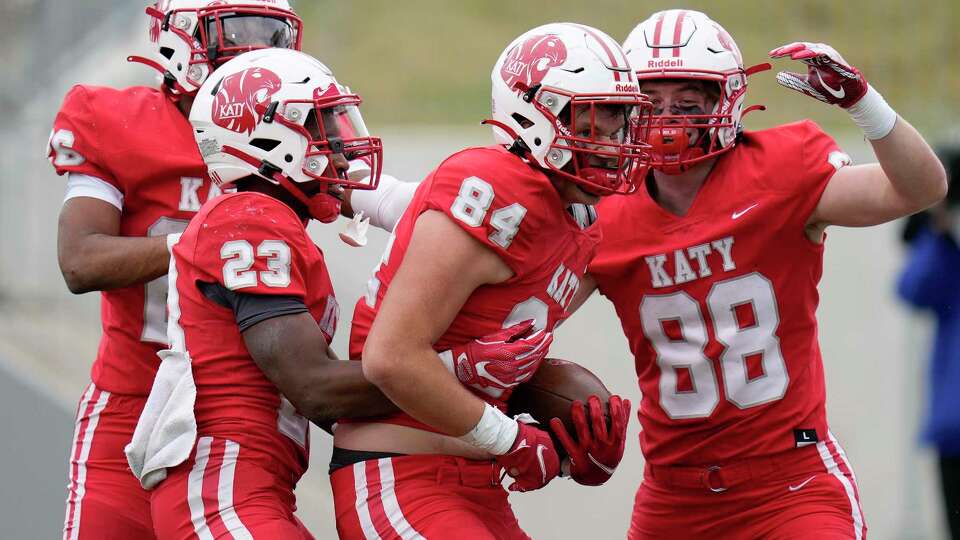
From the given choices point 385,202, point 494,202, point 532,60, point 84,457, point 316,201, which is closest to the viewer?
point 494,202

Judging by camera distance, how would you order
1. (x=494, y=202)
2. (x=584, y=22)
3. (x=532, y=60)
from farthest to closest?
(x=584, y=22) < (x=532, y=60) < (x=494, y=202)

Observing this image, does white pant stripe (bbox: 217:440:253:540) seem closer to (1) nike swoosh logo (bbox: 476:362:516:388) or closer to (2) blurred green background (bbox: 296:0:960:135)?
(1) nike swoosh logo (bbox: 476:362:516:388)

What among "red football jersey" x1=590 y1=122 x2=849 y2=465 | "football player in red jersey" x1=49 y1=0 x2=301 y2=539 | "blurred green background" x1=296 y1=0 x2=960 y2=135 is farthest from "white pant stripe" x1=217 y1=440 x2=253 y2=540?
"blurred green background" x1=296 y1=0 x2=960 y2=135

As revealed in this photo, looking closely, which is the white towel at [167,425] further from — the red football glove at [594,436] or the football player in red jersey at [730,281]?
the football player in red jersey at [730,281]

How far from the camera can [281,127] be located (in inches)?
129

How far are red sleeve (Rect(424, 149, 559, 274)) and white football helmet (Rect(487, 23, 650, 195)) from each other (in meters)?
0.12

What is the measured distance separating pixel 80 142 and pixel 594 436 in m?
1.74

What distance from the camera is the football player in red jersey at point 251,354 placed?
9.86 feet

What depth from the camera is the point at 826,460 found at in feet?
12.0

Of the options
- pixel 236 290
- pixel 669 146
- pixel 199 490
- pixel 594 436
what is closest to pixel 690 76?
pixel 669 146

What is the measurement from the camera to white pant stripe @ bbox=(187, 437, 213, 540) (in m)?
2.99

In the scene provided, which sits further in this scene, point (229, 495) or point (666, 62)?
point (666, 62)

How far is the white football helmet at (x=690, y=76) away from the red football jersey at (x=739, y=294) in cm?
15

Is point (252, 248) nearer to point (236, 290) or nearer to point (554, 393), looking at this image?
point (236, 290)
